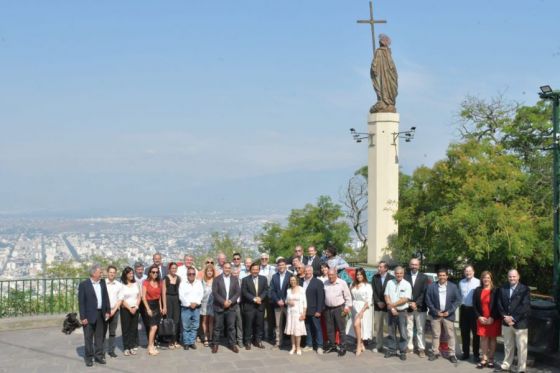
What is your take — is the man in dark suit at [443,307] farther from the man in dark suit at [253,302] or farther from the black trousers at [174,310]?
the black trousers at [174,310]

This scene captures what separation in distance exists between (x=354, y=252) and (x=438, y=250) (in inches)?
401

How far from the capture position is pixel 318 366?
27.8 feet

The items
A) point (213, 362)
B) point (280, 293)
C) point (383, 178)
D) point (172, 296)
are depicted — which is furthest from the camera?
point (383, 178)

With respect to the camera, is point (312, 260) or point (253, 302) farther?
point (312, 260)

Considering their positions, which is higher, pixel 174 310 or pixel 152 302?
pixel 152 302

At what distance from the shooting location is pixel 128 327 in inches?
359

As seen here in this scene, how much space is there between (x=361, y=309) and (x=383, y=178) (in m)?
8.81

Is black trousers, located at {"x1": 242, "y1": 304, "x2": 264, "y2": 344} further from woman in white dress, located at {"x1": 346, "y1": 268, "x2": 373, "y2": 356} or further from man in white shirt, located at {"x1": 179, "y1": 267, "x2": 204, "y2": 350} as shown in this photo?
woman in white dress, located at {"x1": 346, "y1": 268, "x2": 373, "y2": 356}

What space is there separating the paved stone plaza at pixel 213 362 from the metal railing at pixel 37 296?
2409 millimetres

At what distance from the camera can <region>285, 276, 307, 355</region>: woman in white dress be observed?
30.0 ft

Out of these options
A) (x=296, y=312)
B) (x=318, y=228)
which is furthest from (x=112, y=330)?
(x=318, y=228)

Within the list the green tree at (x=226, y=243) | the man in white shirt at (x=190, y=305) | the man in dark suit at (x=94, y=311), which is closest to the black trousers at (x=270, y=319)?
the man in white shirt at (x=190, y=305)

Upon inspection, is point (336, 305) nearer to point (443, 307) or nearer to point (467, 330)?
point (443, 307)

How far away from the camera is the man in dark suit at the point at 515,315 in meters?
7.95
